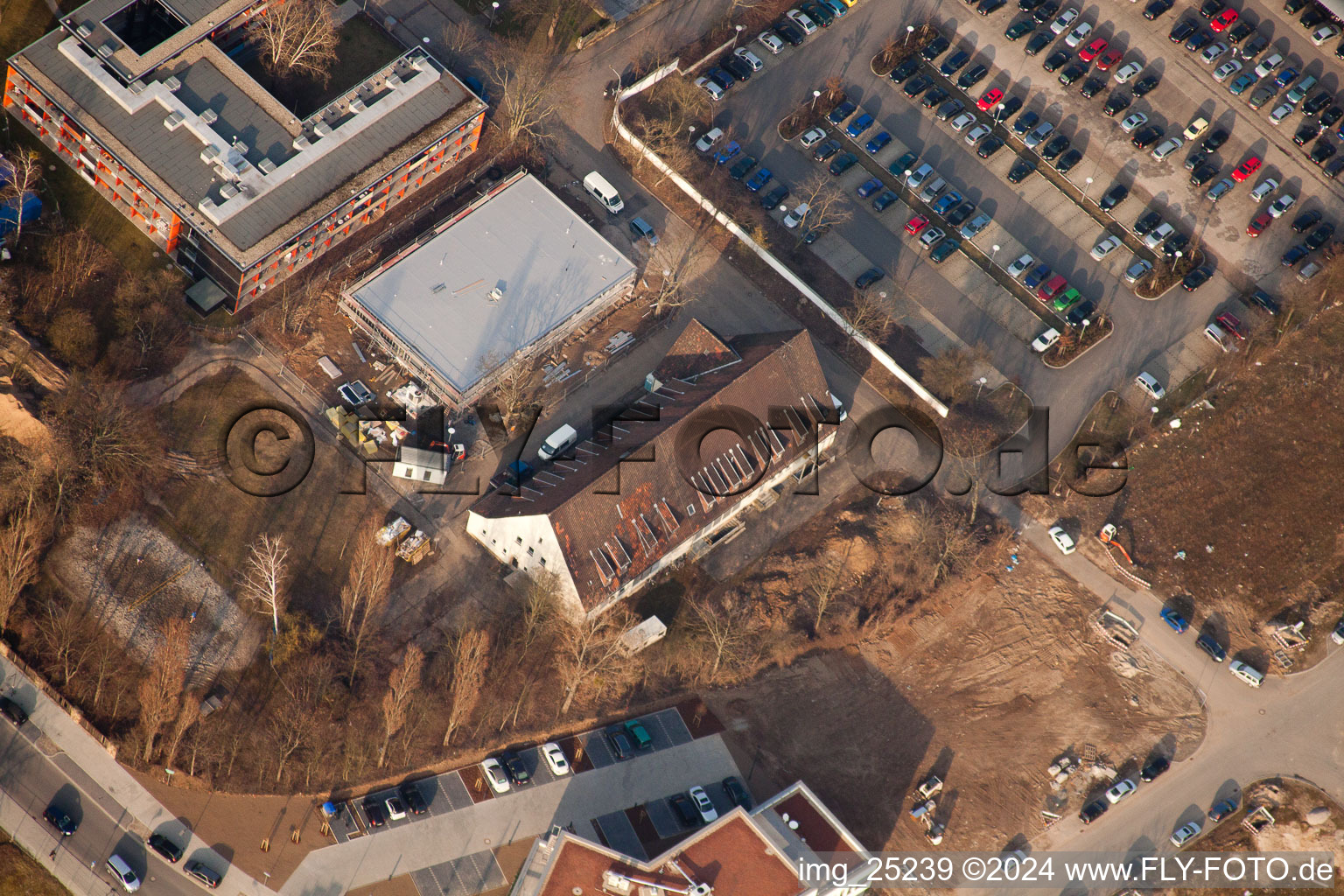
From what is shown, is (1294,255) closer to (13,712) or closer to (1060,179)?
(1060,179)

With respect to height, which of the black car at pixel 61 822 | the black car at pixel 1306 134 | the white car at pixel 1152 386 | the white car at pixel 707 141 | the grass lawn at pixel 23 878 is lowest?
the grass lawn at pixel 23 878

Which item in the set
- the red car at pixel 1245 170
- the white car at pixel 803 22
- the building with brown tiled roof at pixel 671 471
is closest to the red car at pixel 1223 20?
the red car at pixel 1245 170

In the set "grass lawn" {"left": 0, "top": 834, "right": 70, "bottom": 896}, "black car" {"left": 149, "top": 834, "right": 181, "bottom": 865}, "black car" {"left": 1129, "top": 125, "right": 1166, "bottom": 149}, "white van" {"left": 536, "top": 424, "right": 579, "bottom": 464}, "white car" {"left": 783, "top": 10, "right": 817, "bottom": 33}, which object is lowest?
"grass lawn" {"left": 0, "top": 834, "right": 70, "bottom": 896}

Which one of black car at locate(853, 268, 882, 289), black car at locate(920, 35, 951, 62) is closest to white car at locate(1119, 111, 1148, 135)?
black car at locate(920, 35, 951, 62)

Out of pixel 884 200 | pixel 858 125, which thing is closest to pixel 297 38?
pixel 858 125

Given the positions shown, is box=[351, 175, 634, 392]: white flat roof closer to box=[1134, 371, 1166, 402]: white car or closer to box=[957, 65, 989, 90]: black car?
box=[957, 65, 989, 90]: black car

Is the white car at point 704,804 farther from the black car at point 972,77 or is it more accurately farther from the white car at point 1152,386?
the black car at point 972,77

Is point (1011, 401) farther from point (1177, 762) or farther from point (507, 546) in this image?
point (507, 546)
